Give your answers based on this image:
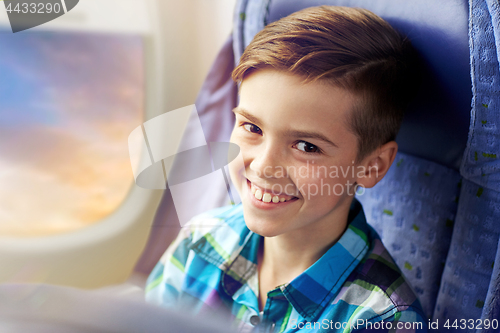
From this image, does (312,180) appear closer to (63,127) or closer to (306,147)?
(306,147)

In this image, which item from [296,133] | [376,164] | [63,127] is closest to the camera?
[63,127]

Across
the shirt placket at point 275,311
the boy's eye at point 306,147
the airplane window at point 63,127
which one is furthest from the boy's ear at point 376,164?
the airplane window at point 63,127

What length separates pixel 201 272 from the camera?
67cm

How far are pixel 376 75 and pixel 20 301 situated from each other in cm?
48

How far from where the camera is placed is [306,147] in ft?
1.61

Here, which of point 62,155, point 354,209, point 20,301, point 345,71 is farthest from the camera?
point 354,209

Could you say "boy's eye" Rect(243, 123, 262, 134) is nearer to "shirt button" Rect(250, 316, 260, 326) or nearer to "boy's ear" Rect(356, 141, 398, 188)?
"boy's ear" Rect(356, 141, 398, 188)

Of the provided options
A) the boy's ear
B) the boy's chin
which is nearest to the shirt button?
the boy's chin

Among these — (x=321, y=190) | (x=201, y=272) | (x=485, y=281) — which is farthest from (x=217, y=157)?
(x=485, y=281)

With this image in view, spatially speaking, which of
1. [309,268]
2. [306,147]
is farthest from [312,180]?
[309,268]

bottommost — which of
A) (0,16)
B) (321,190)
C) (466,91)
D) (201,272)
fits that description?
(201,272)

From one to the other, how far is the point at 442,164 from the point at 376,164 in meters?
0.13

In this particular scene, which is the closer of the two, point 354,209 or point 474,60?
point 474,60

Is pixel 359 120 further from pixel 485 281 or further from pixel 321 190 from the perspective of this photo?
pixel 485 281
